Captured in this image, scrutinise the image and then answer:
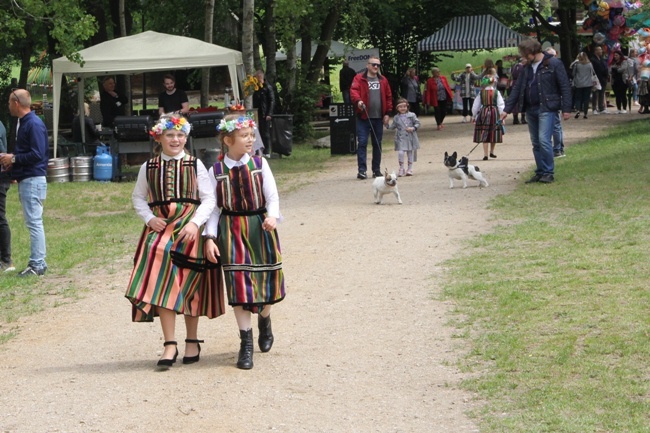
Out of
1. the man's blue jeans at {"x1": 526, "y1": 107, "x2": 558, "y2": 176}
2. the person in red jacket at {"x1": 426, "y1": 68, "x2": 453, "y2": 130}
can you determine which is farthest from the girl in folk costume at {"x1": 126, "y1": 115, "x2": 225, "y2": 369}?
the person in red jacket at {"x1": 426, "y1": 68, "x2": 453, "y2": 130}

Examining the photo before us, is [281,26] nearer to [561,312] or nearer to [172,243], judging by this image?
[561,312]

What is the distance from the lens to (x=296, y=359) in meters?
7.45

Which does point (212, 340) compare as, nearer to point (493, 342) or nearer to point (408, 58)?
point (493, 342)

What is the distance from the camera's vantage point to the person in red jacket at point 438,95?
3241cm

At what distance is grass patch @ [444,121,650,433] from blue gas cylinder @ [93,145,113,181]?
9.03 m

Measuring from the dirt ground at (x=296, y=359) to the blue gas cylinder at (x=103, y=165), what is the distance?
8.99m

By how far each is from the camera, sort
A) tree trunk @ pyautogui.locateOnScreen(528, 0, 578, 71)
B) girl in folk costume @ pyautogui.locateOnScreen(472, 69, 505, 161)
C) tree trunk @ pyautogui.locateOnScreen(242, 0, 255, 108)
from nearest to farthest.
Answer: girl in folk costume @ pyautogui.locateOnScreen(472, 69, 505, 161) < tree trunk @ pyautogui.locateOnScreen(242, 0, 255, 108) < tree trunk @ pyautogui.locateOnScreen(528, 0, 578, 71)

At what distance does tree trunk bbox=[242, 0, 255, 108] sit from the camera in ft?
78.6

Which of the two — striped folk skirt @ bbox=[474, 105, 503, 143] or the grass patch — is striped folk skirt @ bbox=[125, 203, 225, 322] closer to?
the grass patch

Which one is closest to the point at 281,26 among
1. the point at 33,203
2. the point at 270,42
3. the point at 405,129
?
the point at 270,42

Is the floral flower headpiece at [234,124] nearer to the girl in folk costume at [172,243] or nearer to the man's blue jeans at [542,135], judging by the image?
the girl in folk costume at [172,243]

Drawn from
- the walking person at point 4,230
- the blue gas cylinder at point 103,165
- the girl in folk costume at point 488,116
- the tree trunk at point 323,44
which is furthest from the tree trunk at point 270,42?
the walking person at point 4,230

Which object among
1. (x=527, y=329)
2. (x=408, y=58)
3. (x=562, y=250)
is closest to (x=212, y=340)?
(x=527, y=329)

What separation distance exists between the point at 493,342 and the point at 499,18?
37.8m
